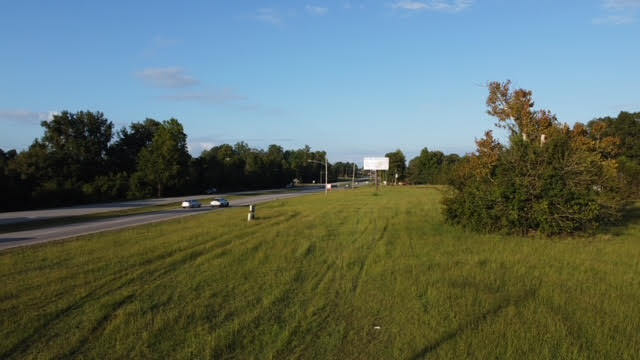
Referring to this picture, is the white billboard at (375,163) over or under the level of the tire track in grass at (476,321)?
over

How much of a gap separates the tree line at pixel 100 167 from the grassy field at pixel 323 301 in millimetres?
43507

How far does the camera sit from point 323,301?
8.81 metres

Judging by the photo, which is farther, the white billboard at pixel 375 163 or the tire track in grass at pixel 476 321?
the white billboard at pixel 375 163

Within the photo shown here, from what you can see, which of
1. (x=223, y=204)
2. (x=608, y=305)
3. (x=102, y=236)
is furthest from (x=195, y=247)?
(x=223, y=204)

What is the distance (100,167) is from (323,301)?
72.8 meters

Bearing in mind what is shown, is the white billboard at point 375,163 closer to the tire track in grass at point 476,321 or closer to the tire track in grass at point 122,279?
the tire track in grass at point 122,279

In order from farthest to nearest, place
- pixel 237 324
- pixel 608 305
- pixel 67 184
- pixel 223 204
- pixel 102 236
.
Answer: pixel 67 184
pixel 223 204
pixel 102 236
pixel 608 305
pixel 237 324

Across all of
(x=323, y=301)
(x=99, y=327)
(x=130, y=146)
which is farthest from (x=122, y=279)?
(x=130, y=146)

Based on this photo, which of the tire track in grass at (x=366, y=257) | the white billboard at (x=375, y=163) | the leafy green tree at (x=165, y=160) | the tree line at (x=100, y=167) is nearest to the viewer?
the tire track in grass at (x=366, y=257)

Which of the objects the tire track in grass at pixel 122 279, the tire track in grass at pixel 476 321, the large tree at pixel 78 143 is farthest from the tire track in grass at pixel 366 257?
the large tree at pixel 78 143

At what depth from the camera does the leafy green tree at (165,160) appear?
71.9m

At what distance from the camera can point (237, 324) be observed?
7.36 metres

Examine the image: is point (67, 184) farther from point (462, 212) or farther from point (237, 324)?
point (237, 324)

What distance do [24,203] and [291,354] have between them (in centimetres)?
5257
